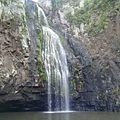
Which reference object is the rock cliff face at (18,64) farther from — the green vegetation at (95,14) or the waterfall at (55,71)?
the green vegetation at (95,14)

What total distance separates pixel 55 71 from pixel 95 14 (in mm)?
6060

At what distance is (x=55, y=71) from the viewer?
21797 millimetres

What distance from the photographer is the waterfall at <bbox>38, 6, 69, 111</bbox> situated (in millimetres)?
21234

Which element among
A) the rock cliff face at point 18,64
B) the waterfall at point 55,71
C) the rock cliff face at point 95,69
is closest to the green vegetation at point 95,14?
the rock cliff face at point 95,69

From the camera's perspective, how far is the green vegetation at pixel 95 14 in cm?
2386

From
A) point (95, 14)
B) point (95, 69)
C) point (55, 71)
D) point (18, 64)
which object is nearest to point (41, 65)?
point (55, 71)

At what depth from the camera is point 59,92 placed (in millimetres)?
21375

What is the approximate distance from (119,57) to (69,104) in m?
4.82

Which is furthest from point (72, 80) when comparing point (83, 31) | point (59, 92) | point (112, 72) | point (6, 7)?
point (6, 7)

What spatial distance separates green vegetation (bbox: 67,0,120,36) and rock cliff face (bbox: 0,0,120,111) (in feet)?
1.84

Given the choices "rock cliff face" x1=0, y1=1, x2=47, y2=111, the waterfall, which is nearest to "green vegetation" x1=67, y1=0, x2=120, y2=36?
the waterfall

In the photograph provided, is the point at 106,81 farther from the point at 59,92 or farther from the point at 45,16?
the point at 45,16

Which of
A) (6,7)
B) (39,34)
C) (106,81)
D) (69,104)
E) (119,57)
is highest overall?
(6,7)

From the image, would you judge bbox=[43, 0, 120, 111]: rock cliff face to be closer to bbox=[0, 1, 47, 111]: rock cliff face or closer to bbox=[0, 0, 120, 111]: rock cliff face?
bbox=[0, 0, 120, 111]: rock cliff face
